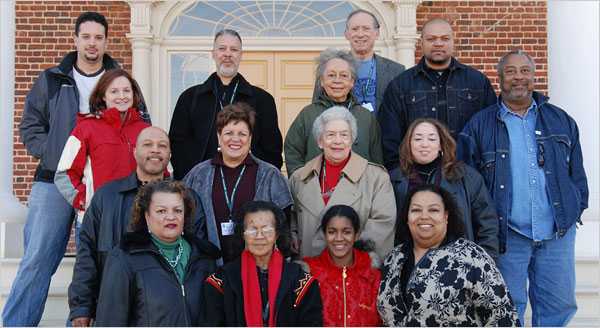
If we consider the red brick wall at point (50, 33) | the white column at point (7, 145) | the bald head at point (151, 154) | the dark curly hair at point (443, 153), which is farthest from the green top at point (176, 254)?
the red brick wall at point (50, 33)

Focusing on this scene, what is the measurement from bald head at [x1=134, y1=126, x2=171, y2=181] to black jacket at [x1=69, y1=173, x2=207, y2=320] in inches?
2.8

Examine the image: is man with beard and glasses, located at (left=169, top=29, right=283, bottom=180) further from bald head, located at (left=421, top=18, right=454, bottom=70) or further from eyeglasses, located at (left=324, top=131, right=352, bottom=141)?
bald head, located at (left=421, top=18, right=454, bottom=70)

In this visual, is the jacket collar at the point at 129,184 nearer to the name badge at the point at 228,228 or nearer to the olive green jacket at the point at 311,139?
the name badge at the point at 228,228

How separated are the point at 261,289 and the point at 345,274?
0.50 metres

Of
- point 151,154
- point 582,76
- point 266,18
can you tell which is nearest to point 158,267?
point 151,154

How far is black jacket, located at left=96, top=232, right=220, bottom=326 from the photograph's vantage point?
15.8ft

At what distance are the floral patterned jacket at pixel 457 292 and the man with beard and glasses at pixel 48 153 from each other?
2.32 m

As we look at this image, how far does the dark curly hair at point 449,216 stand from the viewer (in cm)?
493

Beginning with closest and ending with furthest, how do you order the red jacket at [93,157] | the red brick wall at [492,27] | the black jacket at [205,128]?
the red jacket at [93,157], the black jacket at [205,128], the red brick wall at [492,27]

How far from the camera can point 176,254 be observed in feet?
16.5

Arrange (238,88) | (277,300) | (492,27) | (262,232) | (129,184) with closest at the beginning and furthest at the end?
(277,300), (262,232), (129,184), (238,88), (492,27)

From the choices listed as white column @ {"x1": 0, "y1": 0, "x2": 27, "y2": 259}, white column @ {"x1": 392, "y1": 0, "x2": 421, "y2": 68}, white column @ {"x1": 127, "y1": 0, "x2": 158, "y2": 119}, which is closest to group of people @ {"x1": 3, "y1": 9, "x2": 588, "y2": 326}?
white column @ {"x1": 0, "y1": 0, "x2": 27, "y2": 259}

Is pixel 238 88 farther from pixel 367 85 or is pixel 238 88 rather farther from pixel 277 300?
pixel 277 300

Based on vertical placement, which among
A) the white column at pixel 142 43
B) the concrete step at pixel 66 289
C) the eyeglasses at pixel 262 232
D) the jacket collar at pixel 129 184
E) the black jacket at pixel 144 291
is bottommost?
the concrete step at pixel 66 289
